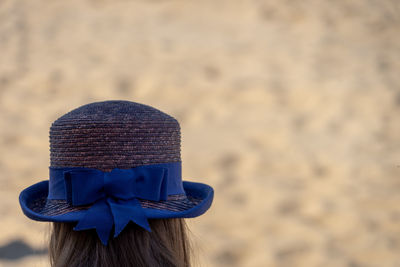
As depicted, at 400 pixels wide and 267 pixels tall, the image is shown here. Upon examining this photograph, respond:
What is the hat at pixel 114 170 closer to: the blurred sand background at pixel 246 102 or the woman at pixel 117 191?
the woman at pixel 117 191

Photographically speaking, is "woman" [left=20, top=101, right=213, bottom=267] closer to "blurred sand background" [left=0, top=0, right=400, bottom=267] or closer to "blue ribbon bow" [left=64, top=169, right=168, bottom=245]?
"blue ribbon bow" [left=64, top=169, right=168, bottom=245]

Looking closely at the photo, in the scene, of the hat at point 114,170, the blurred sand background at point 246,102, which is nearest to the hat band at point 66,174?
the hat at point 114,170

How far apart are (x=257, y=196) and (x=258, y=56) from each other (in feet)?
4.53

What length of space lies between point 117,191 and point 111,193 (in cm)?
2

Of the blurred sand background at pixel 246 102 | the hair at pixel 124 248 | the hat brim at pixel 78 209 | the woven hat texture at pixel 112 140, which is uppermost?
the blurred sand background at pixel 246 102

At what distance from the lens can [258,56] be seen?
4492mm

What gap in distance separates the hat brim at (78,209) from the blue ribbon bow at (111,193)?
2 cm

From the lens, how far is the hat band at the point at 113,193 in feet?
3.49

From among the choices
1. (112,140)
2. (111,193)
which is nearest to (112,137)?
(112,140)

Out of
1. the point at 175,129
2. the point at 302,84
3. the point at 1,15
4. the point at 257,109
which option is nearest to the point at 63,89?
the point at 1,15

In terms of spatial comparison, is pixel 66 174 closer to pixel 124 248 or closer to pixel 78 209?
pixel 78 209

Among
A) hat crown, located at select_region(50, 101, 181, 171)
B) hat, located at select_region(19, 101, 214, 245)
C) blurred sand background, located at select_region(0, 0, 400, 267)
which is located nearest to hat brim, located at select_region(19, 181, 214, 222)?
hat, located at select_region(19, 101, 214, 245)

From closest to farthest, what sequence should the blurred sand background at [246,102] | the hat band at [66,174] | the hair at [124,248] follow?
the hair at [124,248]
the hat band at [66,174]
the blurred sand background at [246,102]

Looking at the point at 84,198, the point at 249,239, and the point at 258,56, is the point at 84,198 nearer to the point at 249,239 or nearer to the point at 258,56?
the point at 249,239
